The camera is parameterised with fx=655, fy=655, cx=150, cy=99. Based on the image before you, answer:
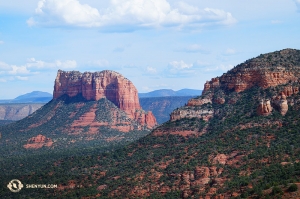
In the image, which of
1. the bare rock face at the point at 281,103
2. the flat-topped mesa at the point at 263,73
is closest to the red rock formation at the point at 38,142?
the flat-topped mesa at the point at 263,73

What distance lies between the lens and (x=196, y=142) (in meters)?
102

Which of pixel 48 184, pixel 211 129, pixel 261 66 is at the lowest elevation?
pixel 48 184

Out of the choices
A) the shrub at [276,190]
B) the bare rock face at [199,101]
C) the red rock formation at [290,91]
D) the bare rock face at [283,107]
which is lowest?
the shrub at [276,190]

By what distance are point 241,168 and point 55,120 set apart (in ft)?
386

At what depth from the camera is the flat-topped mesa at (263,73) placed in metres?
103

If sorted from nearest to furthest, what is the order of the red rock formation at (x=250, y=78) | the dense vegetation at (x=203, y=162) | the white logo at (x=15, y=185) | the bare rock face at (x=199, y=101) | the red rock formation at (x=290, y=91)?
the dense vegetation at (x=203, y=162) → the white logo at (x=15, y=185) → the red rock formation at (x=290, y=91) → the red rock formation at (x=250, y=78) → the bare rock face at (x=199, y=101)

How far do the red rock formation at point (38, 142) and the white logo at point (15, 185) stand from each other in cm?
6778

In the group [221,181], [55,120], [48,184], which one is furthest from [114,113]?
[221,181]

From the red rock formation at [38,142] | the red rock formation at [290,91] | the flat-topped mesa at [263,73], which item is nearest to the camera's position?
the red rock formation at [290,91]

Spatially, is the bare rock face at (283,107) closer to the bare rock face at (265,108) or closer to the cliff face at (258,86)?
the cliff face at (258,86)

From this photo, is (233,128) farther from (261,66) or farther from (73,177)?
(73,177)

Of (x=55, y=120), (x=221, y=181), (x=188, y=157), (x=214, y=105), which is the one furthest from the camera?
(x=55, y=120)

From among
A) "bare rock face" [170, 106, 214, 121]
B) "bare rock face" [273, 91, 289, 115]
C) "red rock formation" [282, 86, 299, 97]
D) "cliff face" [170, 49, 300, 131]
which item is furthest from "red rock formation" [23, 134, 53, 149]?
"red rock formation" [282, 86, 299, 97]

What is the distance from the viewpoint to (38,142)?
16725 centimetres
